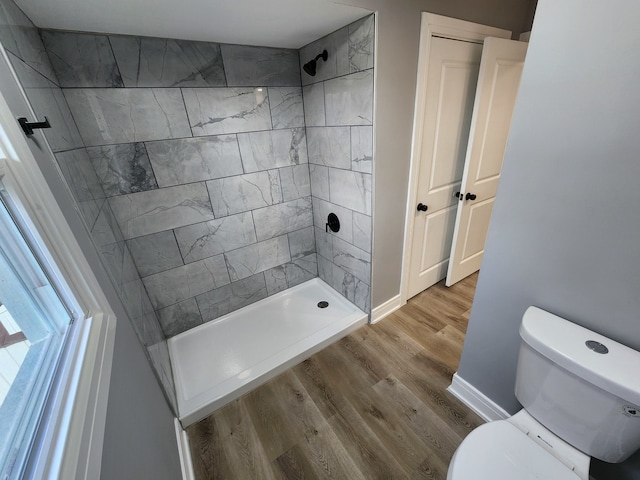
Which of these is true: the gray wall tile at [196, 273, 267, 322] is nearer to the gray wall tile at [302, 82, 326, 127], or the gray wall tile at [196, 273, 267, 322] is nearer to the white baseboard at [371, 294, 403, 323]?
the white baseboard at [371, 294, 403, 323]

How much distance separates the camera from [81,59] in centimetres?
129

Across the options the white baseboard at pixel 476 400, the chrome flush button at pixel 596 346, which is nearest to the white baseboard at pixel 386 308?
the white baseboard at pixel 476 400

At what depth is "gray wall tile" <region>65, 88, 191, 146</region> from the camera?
1348 mm

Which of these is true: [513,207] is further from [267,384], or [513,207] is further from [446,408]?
[267,384]

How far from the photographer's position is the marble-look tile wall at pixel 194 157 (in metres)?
1.39

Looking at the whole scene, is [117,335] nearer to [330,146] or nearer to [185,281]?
[185,281]

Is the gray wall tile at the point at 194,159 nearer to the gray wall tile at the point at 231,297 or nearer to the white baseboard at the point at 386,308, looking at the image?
the gray wall tile at the point at 231,297

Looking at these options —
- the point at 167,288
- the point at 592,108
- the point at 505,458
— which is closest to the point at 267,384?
the point at 167,288

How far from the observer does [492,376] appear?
52.2 inches

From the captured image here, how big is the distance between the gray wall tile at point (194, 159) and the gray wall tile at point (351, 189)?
0.68 metres

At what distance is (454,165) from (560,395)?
1574 millimetres

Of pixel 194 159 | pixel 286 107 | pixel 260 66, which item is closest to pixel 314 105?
pixel 286 107

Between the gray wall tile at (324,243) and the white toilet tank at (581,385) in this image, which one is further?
the gray wall tile at (324,243)

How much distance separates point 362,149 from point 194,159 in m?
1.06
